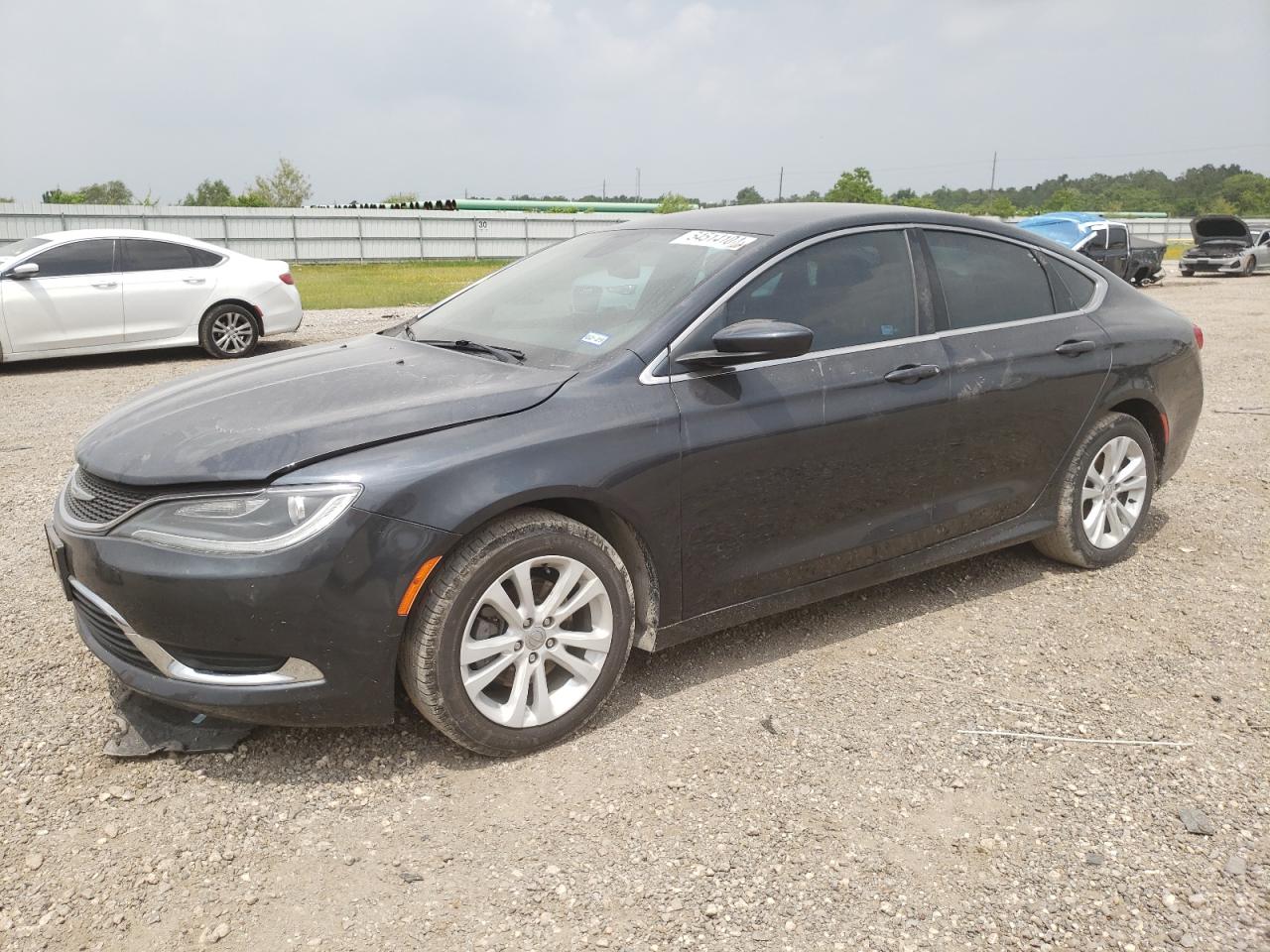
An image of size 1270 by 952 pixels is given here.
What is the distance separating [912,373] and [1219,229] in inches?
1193

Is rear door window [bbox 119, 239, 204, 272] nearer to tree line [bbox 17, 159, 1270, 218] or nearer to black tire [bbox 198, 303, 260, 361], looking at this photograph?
black tire [bbox 198, 303, 260, 361]

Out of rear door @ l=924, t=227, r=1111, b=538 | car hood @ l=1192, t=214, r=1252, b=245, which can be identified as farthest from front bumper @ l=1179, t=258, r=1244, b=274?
rear door @ l=924, t=227, r=1111, b=538

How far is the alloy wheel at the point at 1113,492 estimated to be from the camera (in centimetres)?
473

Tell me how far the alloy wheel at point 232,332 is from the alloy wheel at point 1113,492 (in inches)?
394

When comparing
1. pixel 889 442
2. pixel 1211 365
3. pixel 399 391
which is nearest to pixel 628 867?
pixel 399 391

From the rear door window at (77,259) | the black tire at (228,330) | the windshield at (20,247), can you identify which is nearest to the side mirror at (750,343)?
the black tire at (228,330)

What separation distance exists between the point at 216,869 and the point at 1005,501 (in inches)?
130

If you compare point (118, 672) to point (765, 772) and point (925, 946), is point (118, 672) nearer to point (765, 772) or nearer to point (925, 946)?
point (765, 772)

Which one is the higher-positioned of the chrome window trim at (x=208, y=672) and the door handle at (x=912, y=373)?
the door handle at (x=912, y=373)

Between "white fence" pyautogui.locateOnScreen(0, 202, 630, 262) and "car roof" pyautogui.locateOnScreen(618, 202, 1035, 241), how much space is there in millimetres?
30795

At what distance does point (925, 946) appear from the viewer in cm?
241

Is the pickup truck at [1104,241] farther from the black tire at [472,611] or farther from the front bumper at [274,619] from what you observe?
the front bumper at [274,619]

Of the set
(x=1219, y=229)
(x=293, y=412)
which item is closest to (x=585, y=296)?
(x=293, y=412)

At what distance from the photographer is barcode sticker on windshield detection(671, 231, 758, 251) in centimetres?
381
